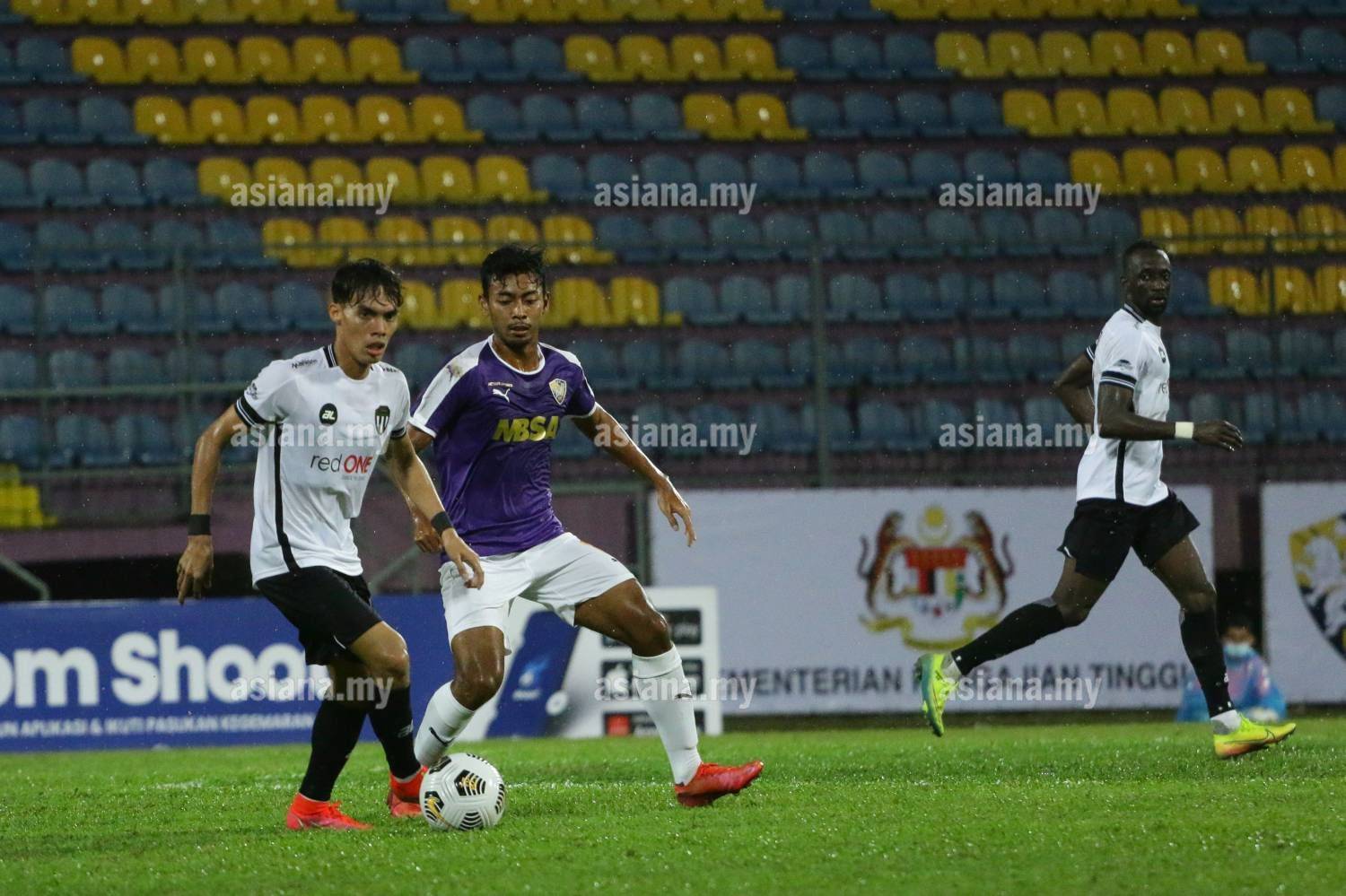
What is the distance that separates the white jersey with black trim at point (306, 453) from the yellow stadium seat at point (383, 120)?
11.6 meters

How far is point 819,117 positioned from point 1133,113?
347 cm

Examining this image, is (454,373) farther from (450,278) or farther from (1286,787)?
(450,278)

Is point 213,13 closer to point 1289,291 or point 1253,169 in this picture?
point 1253,169

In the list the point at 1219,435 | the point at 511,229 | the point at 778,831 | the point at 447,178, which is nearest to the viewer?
the point at 778,831

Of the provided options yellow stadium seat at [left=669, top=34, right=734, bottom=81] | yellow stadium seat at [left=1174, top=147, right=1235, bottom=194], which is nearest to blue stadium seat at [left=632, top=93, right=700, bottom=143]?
yellow stadium seat at [left=669, top=34, right=734, bottom=81]

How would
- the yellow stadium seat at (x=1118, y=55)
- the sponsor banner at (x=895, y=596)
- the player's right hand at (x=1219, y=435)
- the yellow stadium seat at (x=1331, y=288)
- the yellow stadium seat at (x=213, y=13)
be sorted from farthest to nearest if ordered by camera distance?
1. the yellow stadium seat at (x=1118, y=55)
2. the yellow stadium seat at (x=213, y=13)
3. the yellow stadium seat at (x=1331, y=288)
4. the sponsor banner at (x=895, y=596)
5. the player's right hand at (x=1219, y=435)

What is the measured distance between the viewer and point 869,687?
1295 cm

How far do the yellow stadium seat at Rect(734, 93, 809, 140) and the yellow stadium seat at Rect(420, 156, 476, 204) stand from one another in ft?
9.81

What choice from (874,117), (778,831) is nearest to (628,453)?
(778,831)

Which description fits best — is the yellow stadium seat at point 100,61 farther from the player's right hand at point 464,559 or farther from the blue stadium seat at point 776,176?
the player's right hand at point 464,559

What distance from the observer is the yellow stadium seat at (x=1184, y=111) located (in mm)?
19000

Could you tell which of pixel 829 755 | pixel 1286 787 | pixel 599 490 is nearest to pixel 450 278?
pixel 599 490

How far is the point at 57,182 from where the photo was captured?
17.0 m

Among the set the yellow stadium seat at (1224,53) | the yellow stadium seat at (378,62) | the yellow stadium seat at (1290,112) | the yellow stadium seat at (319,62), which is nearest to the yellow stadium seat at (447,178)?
the yellow stadium seat at (378,62)
